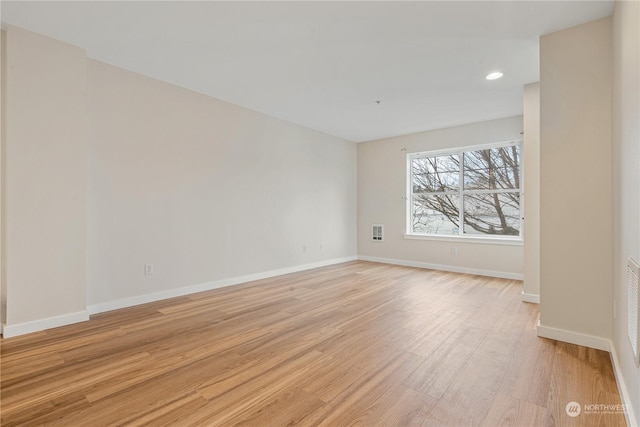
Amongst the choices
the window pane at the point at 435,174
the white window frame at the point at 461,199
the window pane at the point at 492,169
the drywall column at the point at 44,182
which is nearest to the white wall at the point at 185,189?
the drywall column at the point at 44,182

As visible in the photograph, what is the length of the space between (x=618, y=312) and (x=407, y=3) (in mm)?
2532

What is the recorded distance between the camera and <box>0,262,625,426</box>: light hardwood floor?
150 cm

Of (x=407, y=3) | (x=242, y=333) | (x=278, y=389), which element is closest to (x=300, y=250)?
(x=242, y=333)

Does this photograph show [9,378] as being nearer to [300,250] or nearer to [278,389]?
[278,389]

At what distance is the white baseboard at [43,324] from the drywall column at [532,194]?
4.61m

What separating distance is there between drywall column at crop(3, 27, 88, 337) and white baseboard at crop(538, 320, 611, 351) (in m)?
4.04

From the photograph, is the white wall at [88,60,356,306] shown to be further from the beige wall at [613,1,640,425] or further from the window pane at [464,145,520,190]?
the beige wall at [613,1,640,425]

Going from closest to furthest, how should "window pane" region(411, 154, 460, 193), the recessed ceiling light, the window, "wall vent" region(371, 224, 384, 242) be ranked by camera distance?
the recessed ceiling light
the window
"window pane" region(411, 154, 460, 193)
"wall vent" region(371, 224, 384, 242)

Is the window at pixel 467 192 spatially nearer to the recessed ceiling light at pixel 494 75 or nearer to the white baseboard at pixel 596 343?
the recessed ceiling light at pixel 494 75

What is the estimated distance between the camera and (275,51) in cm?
281

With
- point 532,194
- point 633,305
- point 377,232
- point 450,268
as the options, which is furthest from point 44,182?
point 450,268

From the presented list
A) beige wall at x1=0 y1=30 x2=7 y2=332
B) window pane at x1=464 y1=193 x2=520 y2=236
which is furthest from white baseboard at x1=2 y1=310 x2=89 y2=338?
window pane at x1=464 y1=193 x2=520 y2=236

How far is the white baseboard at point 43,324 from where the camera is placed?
7.99 feet

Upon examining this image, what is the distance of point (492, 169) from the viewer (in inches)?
197
